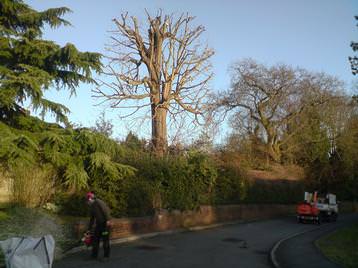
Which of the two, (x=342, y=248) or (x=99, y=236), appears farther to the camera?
(x=342, y=248)

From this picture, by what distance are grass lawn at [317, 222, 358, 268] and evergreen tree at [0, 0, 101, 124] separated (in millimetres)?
10489

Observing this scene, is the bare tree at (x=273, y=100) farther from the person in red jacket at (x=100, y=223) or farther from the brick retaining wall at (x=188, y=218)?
the person in red jacket at (x=100, y=223)

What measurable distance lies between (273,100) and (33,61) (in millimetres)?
32046

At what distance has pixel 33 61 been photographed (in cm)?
1644

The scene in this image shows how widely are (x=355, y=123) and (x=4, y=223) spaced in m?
40.4

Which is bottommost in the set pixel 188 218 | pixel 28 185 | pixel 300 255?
pixel 300 255

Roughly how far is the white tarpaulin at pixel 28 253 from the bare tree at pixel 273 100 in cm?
3796

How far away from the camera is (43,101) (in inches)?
645

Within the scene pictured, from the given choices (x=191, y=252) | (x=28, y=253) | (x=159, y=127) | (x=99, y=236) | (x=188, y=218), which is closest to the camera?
(x=28, y=253)

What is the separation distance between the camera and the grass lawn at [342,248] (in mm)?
14828

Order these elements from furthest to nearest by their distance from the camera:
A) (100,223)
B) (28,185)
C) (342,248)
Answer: (342,248) → (28,185) → (100,223)

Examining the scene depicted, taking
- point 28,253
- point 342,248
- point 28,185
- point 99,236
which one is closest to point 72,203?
point 28,185

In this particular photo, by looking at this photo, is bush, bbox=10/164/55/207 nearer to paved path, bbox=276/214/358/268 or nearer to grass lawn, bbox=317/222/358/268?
paved path, bbox=276/214/358/268

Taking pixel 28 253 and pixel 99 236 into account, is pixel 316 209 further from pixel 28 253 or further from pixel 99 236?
pixel 28 253
